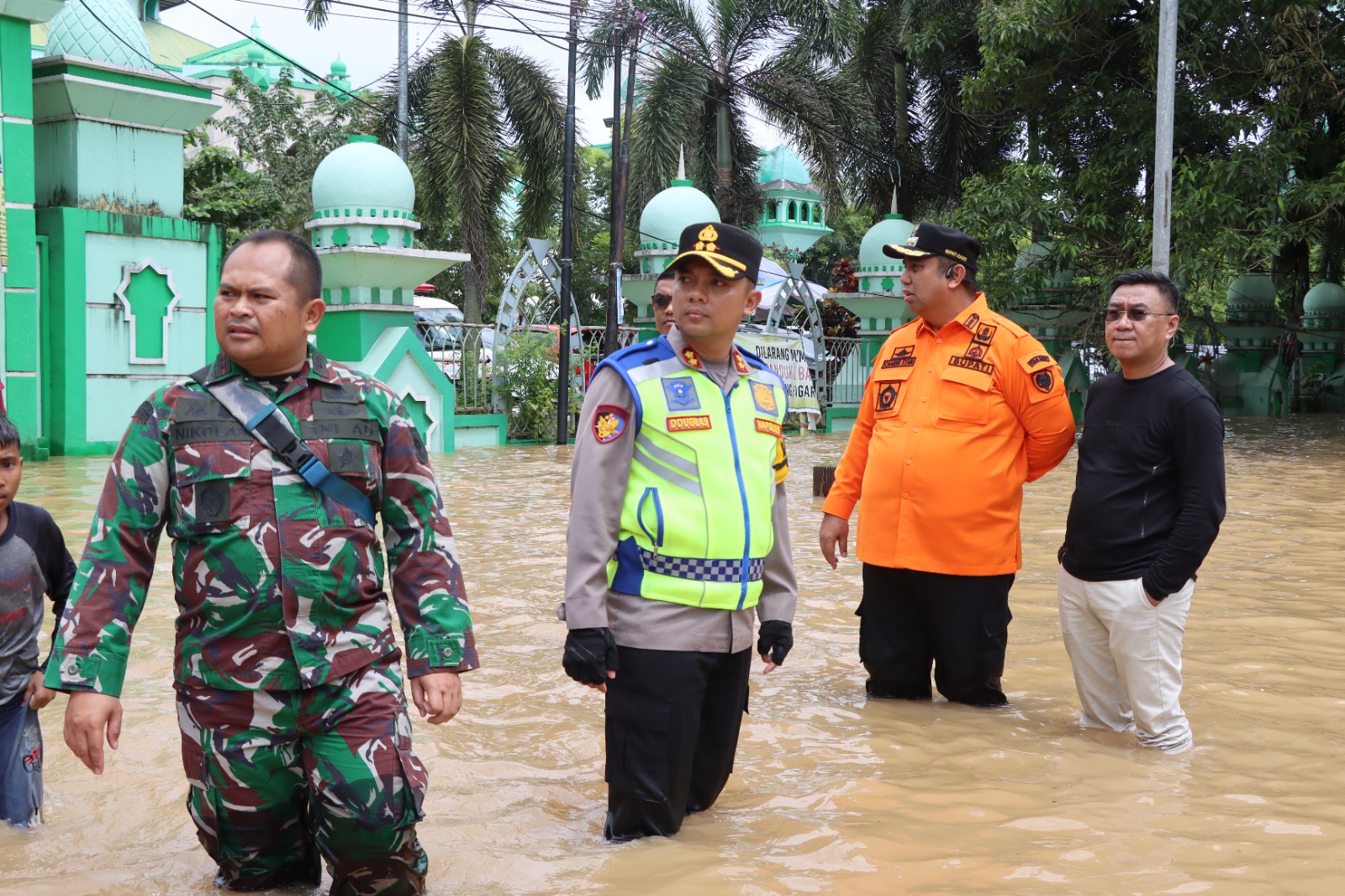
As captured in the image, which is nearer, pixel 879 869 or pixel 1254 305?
pixel 879 869

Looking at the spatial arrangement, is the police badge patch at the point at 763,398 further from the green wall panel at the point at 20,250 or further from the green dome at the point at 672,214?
the green dome at the point at 672,214

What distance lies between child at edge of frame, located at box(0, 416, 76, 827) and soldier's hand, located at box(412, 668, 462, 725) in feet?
4.05

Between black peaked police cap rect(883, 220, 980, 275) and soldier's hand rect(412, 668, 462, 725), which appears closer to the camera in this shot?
soldier's hand rect(412, 668, 462, 725)

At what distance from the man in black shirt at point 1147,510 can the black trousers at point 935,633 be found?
40 cm

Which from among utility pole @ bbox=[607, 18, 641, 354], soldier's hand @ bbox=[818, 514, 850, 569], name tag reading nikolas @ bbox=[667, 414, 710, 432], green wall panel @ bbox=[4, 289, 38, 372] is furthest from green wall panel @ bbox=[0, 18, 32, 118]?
name tag reading nikolas @ bbox=[667, 414, 710, 432]

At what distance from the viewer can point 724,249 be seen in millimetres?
3691

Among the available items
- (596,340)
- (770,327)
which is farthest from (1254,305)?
(596,340)

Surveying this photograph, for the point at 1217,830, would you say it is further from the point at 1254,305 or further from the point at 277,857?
the point at 1254,305

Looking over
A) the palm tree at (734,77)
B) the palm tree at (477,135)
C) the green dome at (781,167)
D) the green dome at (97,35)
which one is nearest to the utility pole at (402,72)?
the palm tree at (477,135)

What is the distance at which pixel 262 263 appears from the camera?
9.75 ft

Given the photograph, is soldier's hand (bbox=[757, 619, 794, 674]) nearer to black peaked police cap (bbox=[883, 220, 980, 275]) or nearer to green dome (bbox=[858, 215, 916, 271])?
black peaked police cap (bbox=[883, 220, 980, 275])

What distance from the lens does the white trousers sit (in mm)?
4578

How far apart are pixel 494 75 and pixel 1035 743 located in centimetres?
2427

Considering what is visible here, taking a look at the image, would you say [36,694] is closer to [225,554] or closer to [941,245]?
[225,554]
